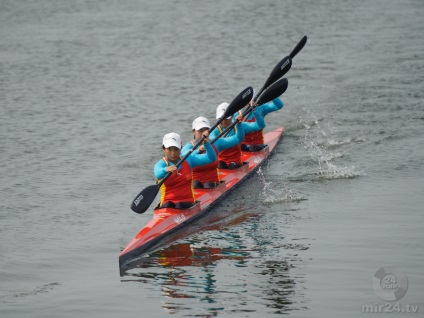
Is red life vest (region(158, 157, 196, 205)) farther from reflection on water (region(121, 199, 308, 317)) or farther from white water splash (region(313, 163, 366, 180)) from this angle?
white water splash (region(313, 163, 366, 180))

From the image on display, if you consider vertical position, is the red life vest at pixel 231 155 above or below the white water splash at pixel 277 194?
above

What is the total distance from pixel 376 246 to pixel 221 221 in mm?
3088

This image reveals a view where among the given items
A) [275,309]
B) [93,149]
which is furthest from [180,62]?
[275,309]

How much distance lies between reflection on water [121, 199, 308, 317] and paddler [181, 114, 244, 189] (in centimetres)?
123

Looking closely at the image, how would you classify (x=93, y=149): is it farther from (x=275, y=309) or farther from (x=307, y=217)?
(x=275, y=309)

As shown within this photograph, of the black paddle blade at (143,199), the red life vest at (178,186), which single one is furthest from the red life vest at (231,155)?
the black paddle blade at (143,199)

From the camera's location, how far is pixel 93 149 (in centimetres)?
2166

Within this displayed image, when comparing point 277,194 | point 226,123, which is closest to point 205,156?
point 226,123

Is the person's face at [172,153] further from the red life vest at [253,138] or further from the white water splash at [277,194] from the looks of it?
the red life vest at [253,138]

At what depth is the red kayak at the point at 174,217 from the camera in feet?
43.3

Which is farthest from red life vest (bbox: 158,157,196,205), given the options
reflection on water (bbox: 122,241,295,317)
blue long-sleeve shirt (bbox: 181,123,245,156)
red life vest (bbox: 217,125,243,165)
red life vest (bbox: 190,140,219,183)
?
red life vest (bbox: 217,125,243,165)

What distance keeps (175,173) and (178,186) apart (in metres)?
0.36

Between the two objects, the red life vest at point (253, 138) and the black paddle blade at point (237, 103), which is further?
the red life vest at point (253, 138)

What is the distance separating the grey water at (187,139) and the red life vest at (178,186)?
681mm
